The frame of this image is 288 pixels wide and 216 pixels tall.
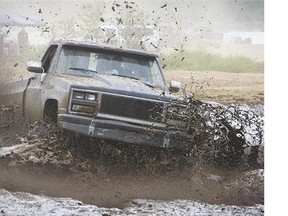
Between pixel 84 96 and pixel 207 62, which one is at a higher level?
pixel 207 62

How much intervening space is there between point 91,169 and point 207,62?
76 cm

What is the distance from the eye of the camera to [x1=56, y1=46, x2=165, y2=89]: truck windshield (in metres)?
3.04

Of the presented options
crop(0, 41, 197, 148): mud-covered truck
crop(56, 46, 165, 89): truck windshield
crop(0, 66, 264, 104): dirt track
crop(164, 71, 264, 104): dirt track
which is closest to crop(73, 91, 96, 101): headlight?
crop(0, 41, 197, 148): mud-covered truck

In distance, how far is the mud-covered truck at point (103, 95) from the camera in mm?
2873

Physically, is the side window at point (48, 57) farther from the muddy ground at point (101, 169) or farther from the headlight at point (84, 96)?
the headlight at point (84, 96)

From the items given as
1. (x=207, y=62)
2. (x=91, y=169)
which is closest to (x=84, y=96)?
(x=91, y=169)

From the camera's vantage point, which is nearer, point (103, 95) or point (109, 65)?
point (103, 95)

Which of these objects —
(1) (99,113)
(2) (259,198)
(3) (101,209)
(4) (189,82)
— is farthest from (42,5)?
(2) (259,198)

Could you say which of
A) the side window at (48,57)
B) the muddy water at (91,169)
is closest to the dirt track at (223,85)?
the muddy water at (91,169)

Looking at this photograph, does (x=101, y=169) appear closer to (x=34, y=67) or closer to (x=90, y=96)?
(x=90, y=96)

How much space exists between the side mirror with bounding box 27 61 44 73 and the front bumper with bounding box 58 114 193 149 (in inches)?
9.8

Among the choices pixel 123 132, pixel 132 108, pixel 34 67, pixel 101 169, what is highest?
pixel 34 67

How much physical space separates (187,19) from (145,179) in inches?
31.1

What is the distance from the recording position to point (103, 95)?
2.88 metres
